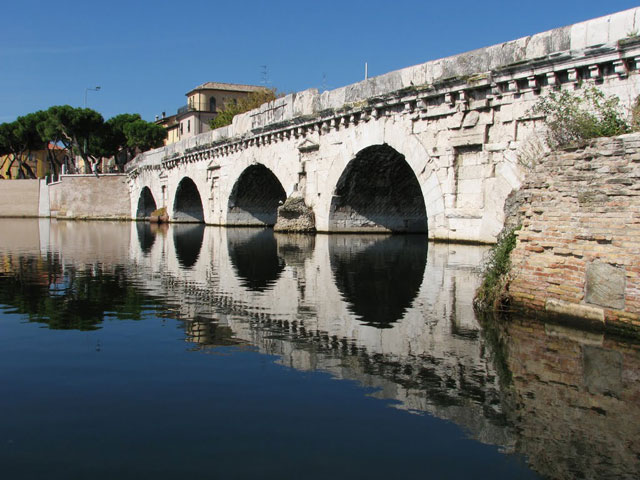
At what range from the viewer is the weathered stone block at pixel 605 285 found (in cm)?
525

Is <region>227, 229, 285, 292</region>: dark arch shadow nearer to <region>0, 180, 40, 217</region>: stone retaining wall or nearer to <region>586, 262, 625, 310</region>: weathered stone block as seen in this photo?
<region>586, 262, 625, 310</region>: weathered stone block

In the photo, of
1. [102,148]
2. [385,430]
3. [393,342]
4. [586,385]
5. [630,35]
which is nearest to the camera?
[385,430]

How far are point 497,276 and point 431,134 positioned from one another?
7.55 metres

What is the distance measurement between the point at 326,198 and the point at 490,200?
269 inches

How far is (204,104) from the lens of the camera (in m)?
60.8

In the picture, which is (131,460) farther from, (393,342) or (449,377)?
(393,342)

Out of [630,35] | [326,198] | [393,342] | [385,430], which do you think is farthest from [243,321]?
[326,198]

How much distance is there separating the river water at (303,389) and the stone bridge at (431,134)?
486 centimetres

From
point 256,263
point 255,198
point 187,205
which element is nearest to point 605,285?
Result: point 256,263

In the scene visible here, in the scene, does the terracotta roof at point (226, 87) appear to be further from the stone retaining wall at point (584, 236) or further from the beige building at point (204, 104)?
the stone retaining wall at point (584, 236)

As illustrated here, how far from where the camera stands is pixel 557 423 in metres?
3.47

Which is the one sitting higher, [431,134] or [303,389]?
[431,134]

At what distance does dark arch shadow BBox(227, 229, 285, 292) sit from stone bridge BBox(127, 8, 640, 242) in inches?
126

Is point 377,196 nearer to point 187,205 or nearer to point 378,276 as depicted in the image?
point 378,276
